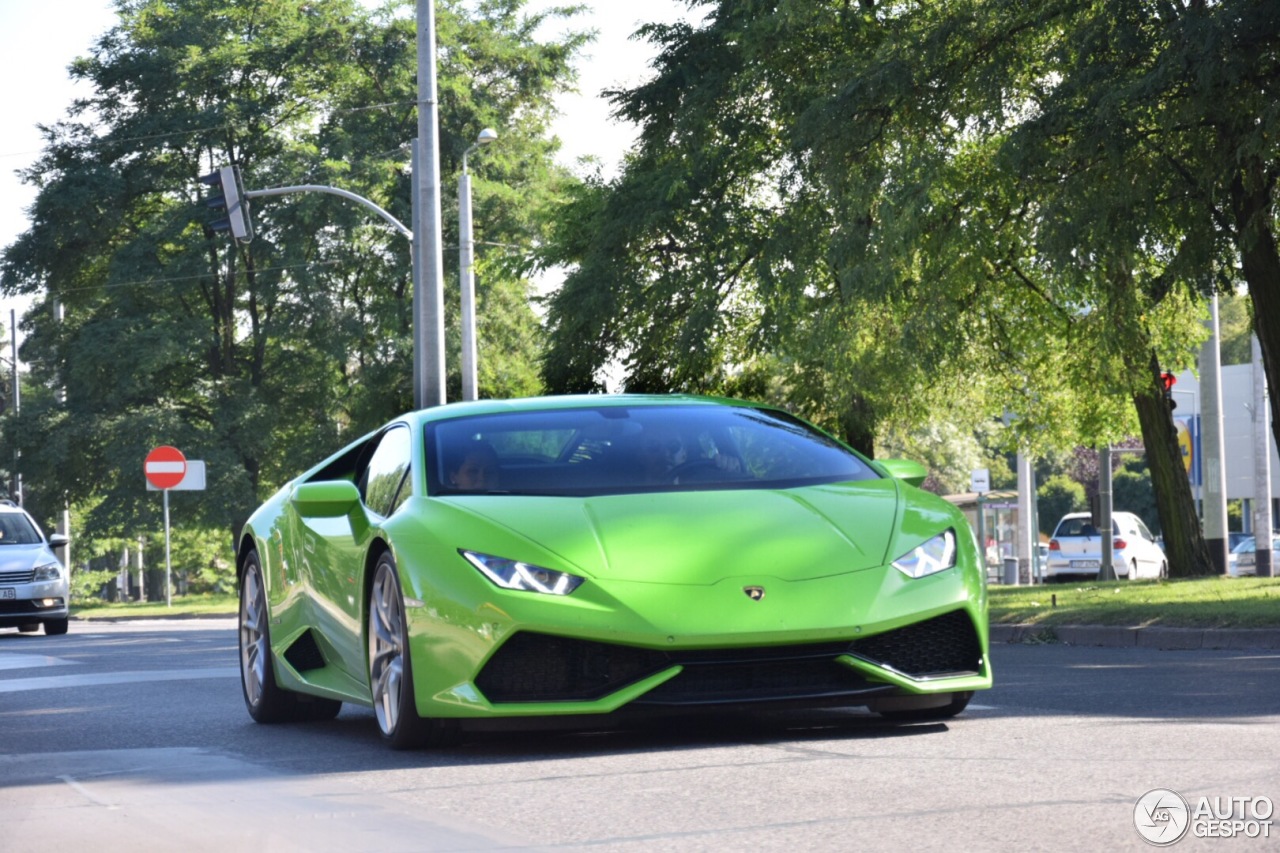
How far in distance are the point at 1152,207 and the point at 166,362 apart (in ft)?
109

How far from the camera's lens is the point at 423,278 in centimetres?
2494

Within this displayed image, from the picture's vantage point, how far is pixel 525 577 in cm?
682

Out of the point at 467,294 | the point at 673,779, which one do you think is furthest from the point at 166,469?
the point at 673,779

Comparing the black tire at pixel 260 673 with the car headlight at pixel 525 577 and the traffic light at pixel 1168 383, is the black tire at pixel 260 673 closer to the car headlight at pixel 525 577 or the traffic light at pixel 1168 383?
the car headlight at pixel 525 577

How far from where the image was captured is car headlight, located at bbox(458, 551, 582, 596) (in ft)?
22.2

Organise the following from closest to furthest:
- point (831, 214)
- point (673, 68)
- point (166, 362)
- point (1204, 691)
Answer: point (1204, 691) → point (831, 214) → point (673, 68) → point (166, 362)

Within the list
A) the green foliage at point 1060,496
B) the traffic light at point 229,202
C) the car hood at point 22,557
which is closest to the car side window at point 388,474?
the car hood at point 22,557

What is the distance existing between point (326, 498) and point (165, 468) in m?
30.4

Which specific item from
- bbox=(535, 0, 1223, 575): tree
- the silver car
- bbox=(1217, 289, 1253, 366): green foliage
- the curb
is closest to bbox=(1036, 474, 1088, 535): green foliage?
bbox=(1217, 289, 1253, 366): green foliage

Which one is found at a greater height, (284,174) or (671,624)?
(284,174)

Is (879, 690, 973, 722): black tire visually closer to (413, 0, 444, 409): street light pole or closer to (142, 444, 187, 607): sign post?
(413, 0, 444, 409): street light pole

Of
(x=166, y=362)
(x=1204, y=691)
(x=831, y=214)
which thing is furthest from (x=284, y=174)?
(x=1204, y=691)

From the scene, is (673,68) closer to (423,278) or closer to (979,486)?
(423,278)

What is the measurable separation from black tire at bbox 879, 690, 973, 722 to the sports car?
1 centimetres
